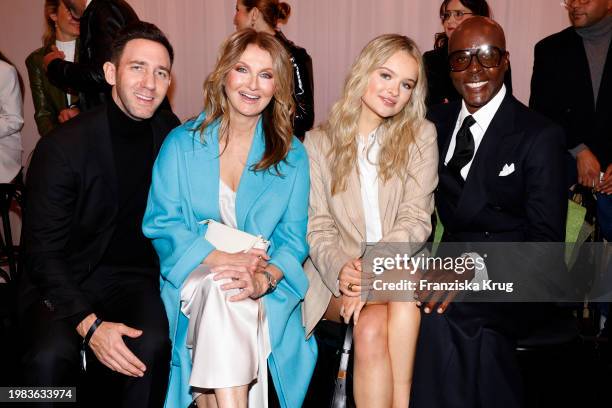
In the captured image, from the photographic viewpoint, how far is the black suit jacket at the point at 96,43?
3.55m

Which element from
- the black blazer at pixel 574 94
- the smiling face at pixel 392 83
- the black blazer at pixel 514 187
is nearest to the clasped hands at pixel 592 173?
the black blazer at pixel 574 94

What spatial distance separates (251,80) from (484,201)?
1.16 metres

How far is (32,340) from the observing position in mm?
2412

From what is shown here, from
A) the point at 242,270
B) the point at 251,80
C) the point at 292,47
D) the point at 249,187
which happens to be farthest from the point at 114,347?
the point at 292,47

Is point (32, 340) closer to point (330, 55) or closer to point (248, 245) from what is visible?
point (248, 245)

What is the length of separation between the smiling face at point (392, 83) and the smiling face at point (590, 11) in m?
1.58

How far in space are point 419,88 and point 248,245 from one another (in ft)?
3.58

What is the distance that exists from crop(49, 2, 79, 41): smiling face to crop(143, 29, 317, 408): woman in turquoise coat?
2076 mm

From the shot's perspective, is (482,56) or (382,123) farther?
(382,123)

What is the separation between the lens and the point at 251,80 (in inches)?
109

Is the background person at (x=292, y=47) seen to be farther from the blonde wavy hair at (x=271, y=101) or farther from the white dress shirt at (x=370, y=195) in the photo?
the white dress shirt at (x=370, y=195)

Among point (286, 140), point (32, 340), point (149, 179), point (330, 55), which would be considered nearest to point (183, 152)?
point (149, 179)

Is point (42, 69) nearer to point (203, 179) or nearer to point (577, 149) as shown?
point (203, 179)

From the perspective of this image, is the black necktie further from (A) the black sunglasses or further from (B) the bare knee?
(B) the bare knee
